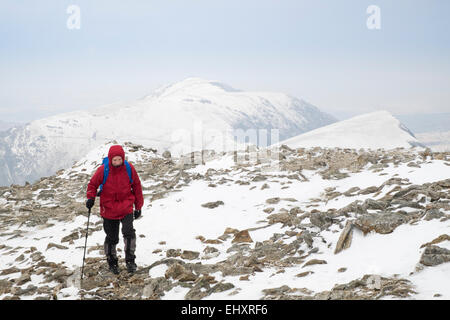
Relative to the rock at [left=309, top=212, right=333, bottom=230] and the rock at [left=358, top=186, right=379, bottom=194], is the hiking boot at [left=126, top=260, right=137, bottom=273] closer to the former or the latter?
the rock at [left=309, top=212, right=333, bottom=230]

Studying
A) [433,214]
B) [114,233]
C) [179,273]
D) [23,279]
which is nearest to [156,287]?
[179,273]

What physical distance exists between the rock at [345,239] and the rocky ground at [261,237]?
0.02m

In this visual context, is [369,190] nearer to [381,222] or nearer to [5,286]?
[381,222]

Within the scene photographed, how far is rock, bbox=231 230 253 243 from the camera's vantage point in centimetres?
975

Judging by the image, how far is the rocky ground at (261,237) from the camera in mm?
6191

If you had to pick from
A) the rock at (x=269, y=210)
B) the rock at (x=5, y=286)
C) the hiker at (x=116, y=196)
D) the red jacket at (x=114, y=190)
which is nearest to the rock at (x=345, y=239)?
the rock at (x=269, y=210)

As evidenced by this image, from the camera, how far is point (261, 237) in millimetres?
9891

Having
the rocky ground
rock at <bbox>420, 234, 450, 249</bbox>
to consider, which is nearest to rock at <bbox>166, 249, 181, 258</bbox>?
the rocky ground

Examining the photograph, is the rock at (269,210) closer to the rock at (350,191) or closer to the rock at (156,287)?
the rock at (350,191)

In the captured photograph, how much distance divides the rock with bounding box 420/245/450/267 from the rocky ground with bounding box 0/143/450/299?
19 millimetres

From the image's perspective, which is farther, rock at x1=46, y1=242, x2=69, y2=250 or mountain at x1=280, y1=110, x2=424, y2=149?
mountain at x1=280, y1=110, x2=424, y2=149

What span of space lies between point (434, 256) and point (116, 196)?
6.46 meters
